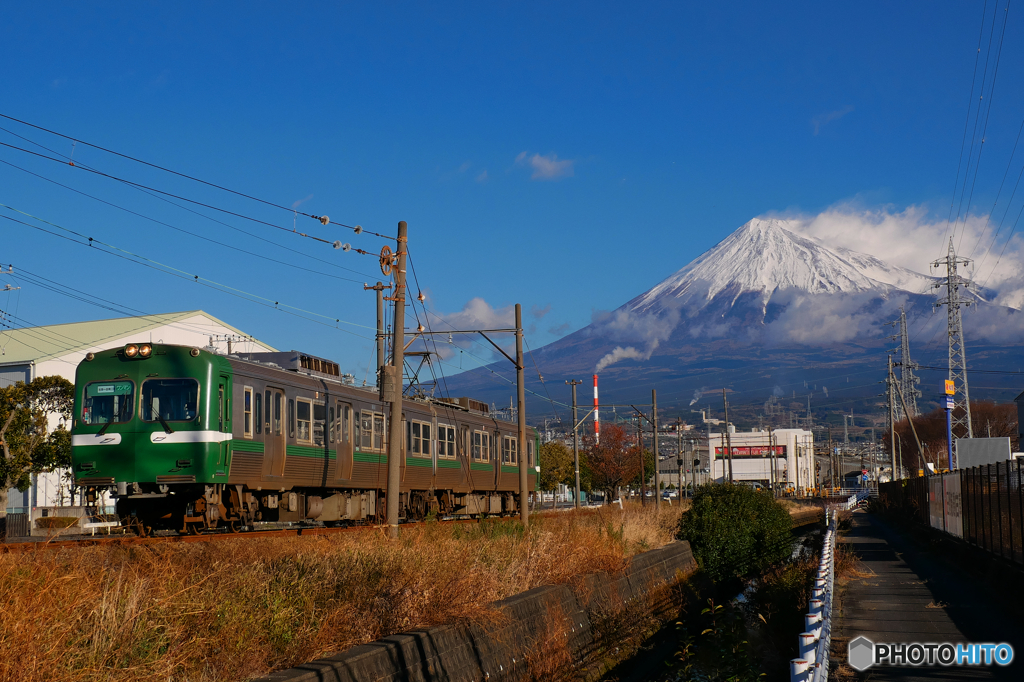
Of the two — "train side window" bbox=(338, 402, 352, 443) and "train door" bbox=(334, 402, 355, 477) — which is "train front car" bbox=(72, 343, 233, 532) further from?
"train side window" bbox=(338, 402, 352, 443)

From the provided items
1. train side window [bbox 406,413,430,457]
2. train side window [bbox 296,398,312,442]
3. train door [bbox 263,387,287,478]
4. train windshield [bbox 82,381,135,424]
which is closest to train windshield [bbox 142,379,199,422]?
train windshield [bbox 82,381,135,424]

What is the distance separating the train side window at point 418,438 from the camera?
2661 cm

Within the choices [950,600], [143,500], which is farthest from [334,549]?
[950,600]

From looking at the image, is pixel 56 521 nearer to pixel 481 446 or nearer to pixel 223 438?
pixel 481 446

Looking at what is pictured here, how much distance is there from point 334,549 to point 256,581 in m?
2.57

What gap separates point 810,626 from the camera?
8.12 meters

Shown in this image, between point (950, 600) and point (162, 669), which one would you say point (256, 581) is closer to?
point (162, 669)

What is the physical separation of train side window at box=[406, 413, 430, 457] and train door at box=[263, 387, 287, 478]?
628 cm

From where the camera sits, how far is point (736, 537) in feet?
88.8

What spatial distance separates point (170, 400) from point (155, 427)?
55cm

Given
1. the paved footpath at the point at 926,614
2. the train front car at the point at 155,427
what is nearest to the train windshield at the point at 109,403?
the train front car at the point at 155,427

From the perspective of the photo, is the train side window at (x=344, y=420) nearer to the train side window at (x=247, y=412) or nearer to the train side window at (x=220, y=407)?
the train side window at (x=247, y=412)

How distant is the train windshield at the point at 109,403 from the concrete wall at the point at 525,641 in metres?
8.93

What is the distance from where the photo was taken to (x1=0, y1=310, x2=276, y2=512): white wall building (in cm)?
5197
